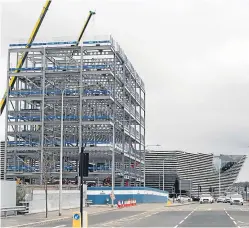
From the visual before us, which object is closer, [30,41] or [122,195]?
[122,195]

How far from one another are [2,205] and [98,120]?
154ft

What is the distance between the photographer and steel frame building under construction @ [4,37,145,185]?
3346 inches

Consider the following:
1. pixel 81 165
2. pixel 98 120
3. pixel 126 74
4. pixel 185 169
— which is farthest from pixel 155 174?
pixel 81 165

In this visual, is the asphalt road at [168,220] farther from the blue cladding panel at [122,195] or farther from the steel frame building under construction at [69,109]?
the steel frame building under construction at [69,109]

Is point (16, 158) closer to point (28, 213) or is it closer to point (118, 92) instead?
point (118, 92)

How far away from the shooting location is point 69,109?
305ft

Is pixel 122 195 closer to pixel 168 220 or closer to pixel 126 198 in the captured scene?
pixel 126 198

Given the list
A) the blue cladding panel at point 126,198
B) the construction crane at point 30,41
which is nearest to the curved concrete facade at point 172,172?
the blue cladding panel at point 126,198

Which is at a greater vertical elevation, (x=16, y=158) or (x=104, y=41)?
(x=104, y=41)

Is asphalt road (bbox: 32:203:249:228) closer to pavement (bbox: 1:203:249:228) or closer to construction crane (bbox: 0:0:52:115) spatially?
pavement (bbox: 1:203:249:228)

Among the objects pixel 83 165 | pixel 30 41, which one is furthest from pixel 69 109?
pixel 83 165

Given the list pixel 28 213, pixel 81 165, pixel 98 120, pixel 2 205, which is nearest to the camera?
pixel 81 165

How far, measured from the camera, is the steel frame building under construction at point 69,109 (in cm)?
8500

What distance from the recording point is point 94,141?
8794 centimetres
